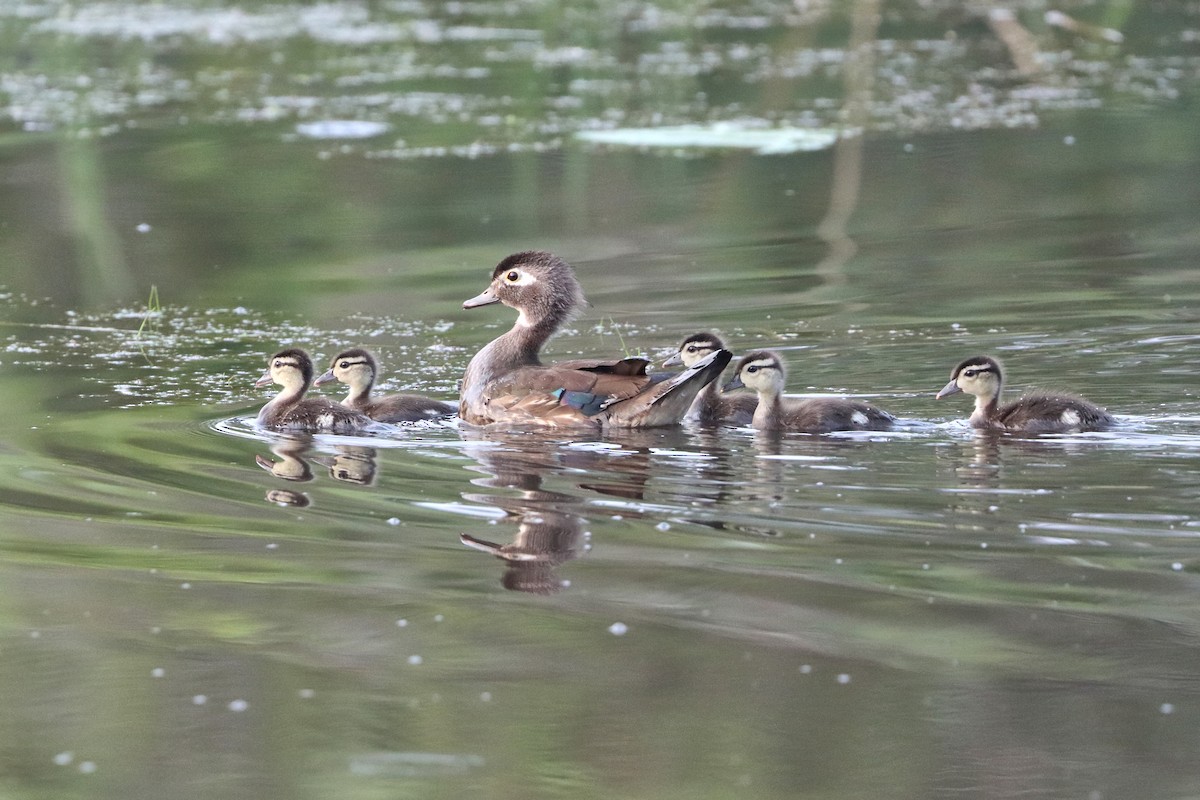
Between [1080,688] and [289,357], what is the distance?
4028 millimetres

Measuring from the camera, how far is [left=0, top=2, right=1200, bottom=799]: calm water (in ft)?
13.4

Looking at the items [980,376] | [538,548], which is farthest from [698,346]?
[538,548]

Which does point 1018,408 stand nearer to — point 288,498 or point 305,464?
point 305,464

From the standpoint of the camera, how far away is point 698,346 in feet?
24.7

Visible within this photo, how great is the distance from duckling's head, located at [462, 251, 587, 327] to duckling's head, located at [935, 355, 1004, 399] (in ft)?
5.31

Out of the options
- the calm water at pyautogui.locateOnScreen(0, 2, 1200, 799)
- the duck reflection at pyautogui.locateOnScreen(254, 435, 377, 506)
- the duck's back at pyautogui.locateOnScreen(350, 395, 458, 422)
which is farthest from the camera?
the duck's back at pyautogui.locateOnScreen(350, 395, 458, 422)

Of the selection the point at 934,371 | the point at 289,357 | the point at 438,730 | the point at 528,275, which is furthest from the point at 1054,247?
the point at 438,730

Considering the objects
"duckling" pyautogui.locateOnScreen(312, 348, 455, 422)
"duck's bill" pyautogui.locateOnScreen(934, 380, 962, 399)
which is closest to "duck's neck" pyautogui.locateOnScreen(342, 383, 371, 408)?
"duckling" pyautogui.locateOnScreen(312, 348, 455, 422)

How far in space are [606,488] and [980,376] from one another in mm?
1702

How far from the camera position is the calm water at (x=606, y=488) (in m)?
4.09

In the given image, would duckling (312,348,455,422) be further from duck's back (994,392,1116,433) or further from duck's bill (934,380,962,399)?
duck's back (994,392,1116,433)

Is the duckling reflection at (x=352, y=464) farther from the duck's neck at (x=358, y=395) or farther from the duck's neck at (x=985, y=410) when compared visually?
the duck's neck at (x=985, y=410)

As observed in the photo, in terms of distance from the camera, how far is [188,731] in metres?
4.17

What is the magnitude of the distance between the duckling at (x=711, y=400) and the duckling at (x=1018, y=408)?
30.2 inches
